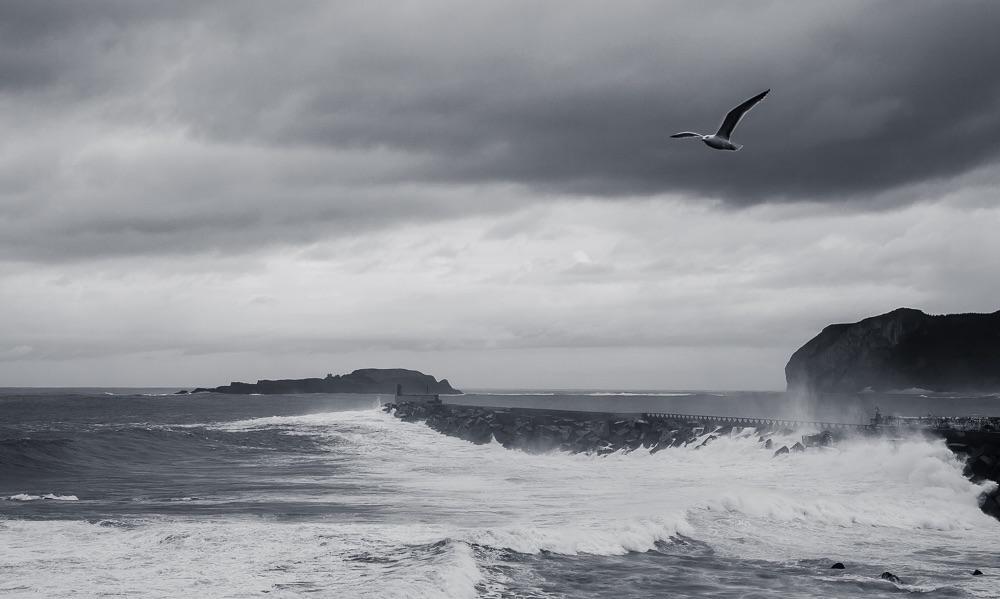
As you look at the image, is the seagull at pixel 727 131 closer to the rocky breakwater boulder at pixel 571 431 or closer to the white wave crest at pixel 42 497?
the white wave crest at pixel 42 497

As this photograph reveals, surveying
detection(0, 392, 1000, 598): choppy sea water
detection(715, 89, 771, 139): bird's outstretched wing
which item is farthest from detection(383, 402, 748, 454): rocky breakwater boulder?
detection(715, 89, 771, 139): bird's outstretched wing

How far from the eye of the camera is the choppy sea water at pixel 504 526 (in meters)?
16.2

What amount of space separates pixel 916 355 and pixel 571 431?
375 feet

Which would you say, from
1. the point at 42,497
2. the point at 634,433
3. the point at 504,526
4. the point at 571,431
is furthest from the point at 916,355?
the point at 42,497

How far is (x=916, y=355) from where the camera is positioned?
472 feet

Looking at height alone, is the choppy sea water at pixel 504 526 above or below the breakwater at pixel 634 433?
below

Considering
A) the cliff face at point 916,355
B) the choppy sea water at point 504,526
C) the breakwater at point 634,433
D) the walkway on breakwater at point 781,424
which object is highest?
the cliff face at point 916,355

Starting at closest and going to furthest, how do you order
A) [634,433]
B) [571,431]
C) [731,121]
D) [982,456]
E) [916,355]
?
[731,121]
[982,456]
[634,433]
[571,431]
[916,355]

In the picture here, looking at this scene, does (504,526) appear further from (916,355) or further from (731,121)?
(916,355)

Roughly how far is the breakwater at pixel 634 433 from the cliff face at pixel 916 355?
93697 mm

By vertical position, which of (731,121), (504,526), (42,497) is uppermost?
(731,121)

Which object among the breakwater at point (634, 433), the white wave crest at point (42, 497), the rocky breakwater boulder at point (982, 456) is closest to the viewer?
the rocky breakwater boulder at point (982, 456)

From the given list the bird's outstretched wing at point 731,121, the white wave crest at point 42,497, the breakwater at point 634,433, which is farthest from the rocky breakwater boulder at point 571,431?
the bird's outstretched wing at point 731,121

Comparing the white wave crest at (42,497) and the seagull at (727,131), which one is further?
the white wave crest at (42,497)
